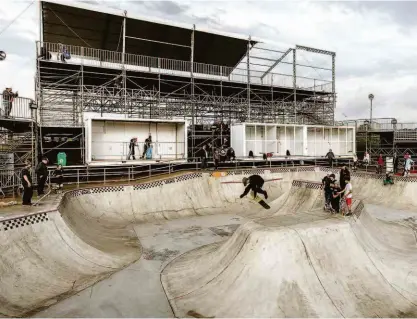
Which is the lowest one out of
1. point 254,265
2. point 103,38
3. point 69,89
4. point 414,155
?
point 254,265

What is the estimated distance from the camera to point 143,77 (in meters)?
27.4

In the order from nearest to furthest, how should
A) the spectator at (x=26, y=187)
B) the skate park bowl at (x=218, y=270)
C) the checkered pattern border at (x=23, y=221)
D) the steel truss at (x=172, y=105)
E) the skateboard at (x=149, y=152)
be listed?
the skate park bowl at (x=218, y=270) < the checkered pattern border at (x=23, y=221) < the spectator at (x=26, y=187) < the skateboard at (x=149, y=152) < the steel truss at (x=172, y=105)

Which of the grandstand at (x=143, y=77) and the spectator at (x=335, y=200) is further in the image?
the grandstand at (x=143, y=77)

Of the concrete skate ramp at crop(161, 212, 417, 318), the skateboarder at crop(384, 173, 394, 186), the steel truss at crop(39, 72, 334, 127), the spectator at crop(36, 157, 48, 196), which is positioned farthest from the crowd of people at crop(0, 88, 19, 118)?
the skateboarder at crop(384, 173, 394, 186)

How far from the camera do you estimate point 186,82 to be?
29.3 m

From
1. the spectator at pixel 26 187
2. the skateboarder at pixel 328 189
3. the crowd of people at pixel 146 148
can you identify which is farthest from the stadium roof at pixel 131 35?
the skateboarder at pixel 328 189

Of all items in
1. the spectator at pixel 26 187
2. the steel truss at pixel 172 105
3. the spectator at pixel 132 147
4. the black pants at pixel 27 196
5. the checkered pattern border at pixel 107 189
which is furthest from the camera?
the steel truss at pixel 172 105

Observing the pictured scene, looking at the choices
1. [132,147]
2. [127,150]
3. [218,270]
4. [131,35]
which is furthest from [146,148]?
[218,270]

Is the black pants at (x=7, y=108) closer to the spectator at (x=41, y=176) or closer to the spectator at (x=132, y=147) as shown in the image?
the spectator at (x=41, y=176)

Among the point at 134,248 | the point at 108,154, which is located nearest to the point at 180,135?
the point at 108,154

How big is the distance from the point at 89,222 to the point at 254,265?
9360 mm

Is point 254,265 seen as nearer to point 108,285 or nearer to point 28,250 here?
point 108,285

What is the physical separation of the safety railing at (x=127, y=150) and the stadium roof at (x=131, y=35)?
8.86 meters

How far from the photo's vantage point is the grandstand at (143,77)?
24719 millimetres
